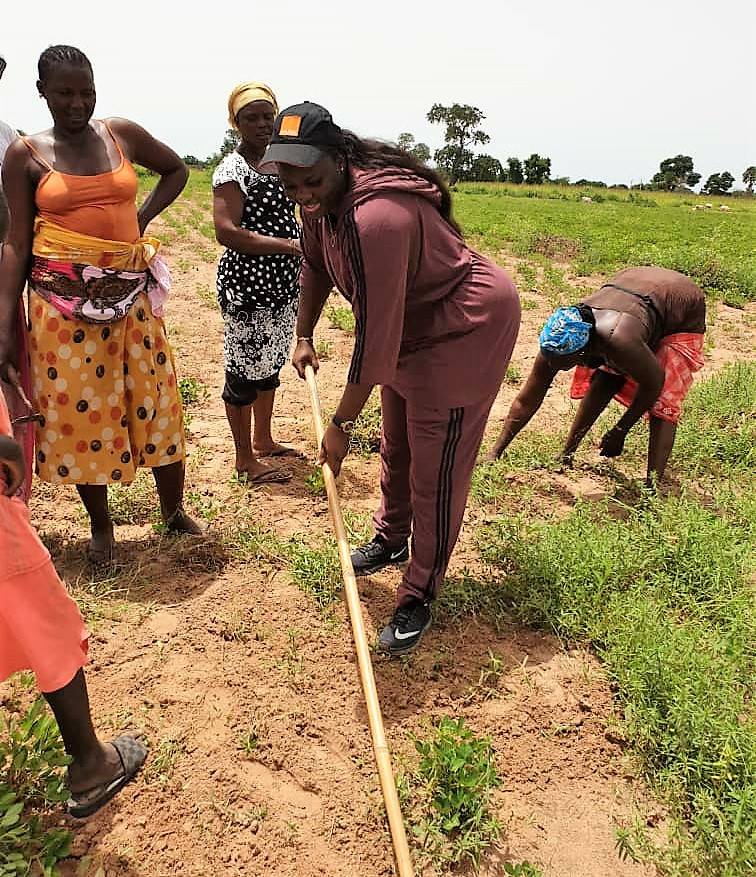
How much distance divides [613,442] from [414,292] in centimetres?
210

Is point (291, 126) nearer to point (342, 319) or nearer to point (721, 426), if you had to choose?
point (721, 426)

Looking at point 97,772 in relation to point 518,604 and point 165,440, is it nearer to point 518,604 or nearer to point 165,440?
point 165,440

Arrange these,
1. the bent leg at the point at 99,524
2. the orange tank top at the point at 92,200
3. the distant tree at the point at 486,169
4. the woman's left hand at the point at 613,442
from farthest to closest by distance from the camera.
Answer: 1. the distant tree at the point at 486,169
2. the woman's left hand at the point at 613,442
3. the bent leg at the point at 99,524
4. the orange tank top at the point at 92,200

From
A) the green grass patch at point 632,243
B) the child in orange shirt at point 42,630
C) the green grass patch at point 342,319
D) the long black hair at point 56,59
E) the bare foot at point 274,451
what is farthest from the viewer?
the green grass patch at point 632,243

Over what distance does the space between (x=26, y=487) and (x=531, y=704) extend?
6.82 feet

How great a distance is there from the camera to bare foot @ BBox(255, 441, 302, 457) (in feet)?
13.2

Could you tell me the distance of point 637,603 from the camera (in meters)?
2.71

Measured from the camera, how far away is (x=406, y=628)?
2.64 m

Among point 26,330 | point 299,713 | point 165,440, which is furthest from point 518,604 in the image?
point 26,330

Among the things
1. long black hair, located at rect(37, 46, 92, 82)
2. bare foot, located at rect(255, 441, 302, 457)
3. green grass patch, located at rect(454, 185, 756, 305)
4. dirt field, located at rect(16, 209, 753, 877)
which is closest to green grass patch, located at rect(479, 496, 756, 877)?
dirt field, located at rect(16, 209, 753, 877)

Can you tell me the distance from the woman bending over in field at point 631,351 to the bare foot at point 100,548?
213 cm

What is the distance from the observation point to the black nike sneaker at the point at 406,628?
103 inches

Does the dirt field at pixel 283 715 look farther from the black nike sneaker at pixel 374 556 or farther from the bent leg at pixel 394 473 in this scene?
the bent leg at pixel 394 473

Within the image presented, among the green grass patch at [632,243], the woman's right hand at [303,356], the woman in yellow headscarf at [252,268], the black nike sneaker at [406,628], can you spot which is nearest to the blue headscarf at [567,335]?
the woman's right hand at [303,356]
